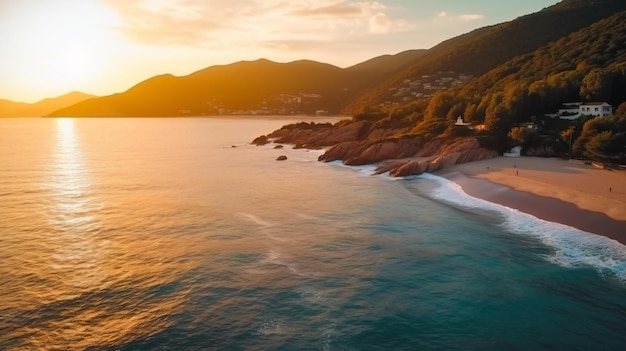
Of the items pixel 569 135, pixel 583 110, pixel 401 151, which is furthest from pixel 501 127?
pixel 401 151

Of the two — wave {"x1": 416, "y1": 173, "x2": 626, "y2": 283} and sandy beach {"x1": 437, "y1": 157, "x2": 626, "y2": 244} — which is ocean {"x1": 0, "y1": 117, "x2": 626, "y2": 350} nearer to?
wave {"x1": 416, "y1": 173, "x2": 626, "y2": 283}

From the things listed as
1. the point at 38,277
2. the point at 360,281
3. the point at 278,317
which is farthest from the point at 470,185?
the point at 38,277

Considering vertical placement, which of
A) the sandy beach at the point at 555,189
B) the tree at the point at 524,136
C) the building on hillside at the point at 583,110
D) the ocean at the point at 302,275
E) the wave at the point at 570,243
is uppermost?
the building on hillside at the point at 583,110

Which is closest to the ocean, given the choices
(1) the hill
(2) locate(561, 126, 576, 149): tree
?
(1) the hill

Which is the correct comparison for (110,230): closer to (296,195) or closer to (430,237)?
(296,195)

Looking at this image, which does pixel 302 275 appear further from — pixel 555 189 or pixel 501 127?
pixel 501 127

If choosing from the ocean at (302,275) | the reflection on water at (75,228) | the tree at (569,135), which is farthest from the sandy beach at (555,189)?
the reflection on water at (75,228)

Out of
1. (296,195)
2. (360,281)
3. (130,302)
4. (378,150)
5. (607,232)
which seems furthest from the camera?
(378,150)

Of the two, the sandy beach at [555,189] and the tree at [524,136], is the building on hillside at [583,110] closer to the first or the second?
the tree at [524,136]
